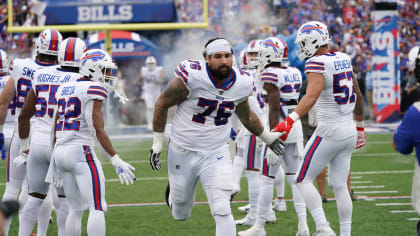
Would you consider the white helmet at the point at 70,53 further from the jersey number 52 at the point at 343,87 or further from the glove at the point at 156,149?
the jersey number 52 at the point at 343,87

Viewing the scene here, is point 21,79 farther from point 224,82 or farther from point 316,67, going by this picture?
point 316,67

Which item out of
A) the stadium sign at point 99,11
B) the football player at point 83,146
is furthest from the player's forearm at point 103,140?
the stadium sign at point 99,11

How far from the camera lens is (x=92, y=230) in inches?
193

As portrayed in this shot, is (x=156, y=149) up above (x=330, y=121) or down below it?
below

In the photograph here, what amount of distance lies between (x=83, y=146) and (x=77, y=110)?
0.88 feet

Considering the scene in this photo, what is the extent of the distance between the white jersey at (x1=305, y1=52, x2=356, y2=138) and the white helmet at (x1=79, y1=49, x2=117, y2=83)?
1605mm

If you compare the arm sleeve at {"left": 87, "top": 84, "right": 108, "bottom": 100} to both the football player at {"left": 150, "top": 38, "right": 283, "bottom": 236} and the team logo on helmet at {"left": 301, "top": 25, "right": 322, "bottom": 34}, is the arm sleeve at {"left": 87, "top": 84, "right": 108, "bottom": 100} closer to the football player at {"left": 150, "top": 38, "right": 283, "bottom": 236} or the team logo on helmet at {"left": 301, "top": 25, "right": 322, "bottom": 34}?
the football player at {"left": 150, "top": 38, "right": 283, "bottom": 236}

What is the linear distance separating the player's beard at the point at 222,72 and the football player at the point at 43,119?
1154 mm

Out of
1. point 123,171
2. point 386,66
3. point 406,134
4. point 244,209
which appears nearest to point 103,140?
point 123,171

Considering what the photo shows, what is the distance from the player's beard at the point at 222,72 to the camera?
4879mm

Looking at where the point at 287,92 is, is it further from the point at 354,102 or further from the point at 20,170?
the point at 20,170

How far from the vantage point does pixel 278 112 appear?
245 inches

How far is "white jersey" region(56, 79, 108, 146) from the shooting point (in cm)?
492

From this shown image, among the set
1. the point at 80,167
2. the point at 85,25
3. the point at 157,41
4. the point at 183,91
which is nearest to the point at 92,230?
the point at 80,167
